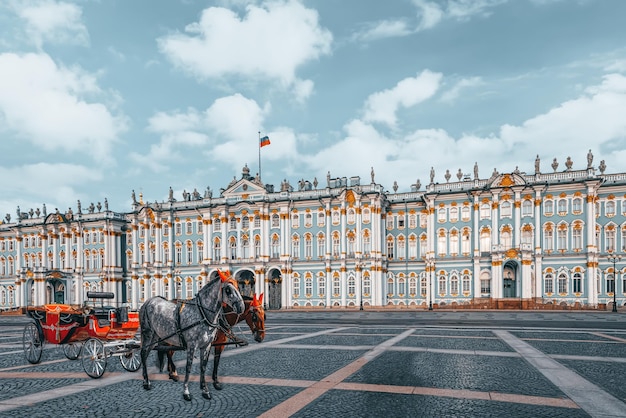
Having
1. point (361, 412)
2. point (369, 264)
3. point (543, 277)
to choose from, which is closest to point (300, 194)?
point (369, 264)

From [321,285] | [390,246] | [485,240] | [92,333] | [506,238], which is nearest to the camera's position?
[92,333]

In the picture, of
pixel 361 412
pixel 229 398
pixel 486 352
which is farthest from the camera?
pixel 486 352

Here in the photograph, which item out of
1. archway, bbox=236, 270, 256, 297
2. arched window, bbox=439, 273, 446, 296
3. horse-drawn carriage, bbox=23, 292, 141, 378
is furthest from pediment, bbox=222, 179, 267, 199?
horse-drawn carriage, bbox=23, 292, 141, 378

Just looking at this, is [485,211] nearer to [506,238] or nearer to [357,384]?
[506,238]

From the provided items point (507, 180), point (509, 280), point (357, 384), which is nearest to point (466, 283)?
point (509, 280)

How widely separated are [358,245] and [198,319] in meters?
48.3

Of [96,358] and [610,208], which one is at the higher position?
[610,208]

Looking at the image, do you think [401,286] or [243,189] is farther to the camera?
[243,189]

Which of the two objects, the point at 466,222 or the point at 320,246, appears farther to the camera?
the point at 320,246

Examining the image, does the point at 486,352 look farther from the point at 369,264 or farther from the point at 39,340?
the point at 369,264

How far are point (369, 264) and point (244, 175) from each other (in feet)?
71.9

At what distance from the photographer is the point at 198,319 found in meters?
10.5

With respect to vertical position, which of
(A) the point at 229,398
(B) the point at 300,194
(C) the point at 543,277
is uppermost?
(B) the point at 300,194

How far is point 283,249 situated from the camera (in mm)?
61719
